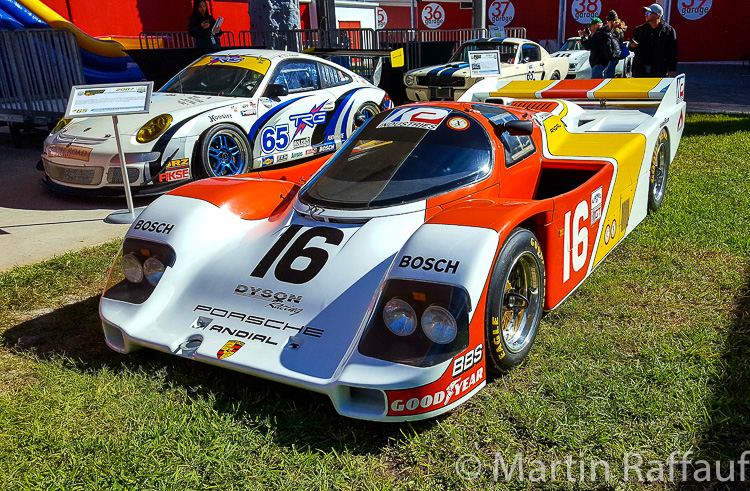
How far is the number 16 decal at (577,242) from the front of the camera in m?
3.29

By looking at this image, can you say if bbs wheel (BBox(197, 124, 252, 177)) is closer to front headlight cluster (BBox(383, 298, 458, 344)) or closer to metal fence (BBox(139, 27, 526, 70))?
front headlight cluster (BBox(383, 298, 458, 344))

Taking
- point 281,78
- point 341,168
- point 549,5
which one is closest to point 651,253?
point 341,168

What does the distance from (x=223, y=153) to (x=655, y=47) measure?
19.9 ft

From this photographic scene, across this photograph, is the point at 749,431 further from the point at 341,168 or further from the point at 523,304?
the point at 341,168

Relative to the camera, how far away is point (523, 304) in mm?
2912

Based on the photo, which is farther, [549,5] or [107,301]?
[549,5]

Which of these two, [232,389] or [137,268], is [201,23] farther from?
[232,389]

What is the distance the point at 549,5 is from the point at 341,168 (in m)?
24.9

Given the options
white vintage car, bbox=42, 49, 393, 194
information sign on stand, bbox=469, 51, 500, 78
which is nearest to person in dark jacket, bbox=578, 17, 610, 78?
information sign on stand, bbox=469, 51, 500, 78

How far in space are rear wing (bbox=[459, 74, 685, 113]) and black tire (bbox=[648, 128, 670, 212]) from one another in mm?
333

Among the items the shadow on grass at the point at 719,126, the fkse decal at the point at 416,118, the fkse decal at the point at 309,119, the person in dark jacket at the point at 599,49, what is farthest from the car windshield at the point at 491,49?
the fkse decal at the point at 416,118

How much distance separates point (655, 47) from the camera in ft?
28.2

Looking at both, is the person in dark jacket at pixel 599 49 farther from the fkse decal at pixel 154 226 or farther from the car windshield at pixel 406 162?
the fkse decal at pixel 154 226

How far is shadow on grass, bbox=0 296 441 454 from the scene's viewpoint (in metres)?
2.53
